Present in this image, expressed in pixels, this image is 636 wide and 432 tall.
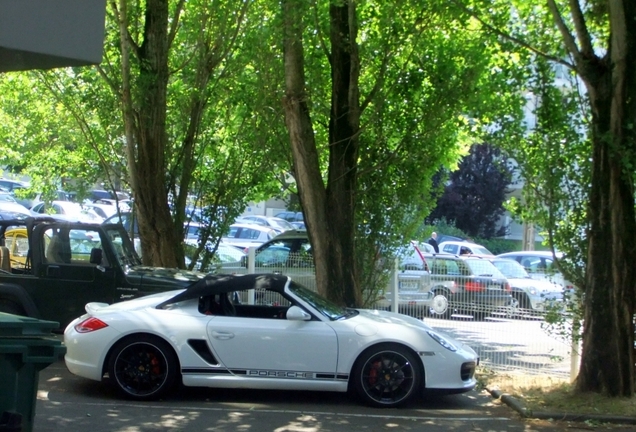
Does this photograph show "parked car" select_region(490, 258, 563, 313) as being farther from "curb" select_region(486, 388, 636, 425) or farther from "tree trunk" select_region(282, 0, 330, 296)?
"tree trunk" select_region(282, 0, 330, 296)

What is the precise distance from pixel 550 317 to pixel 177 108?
8.36m

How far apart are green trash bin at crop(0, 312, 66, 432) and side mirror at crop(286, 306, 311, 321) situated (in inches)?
148

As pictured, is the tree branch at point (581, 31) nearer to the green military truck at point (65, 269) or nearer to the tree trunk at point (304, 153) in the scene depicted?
the tree trunk at point (304, 153)

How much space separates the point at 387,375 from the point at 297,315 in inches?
46.2

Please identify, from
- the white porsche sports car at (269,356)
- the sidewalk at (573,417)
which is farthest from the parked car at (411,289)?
the white porsche sports car at (269,356)

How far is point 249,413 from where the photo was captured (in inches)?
345

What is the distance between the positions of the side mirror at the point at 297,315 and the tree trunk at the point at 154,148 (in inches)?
234

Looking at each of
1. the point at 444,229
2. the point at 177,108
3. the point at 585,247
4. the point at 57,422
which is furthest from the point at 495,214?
the point at 57,422

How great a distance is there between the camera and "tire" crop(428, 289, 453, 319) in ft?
40.7

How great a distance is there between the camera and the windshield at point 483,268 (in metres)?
12.8

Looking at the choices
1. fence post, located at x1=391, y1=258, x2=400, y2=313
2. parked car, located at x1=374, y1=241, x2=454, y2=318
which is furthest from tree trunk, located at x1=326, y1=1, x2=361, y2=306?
fence post, located at x1=391, y1=258, x2=400, y2=313

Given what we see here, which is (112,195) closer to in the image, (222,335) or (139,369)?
(139,369)

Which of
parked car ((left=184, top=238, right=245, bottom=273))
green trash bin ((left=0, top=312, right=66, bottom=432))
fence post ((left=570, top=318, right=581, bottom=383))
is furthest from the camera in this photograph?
parked car ((left=184, top=238, right=245, bottom=273))

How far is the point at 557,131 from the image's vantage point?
10453 mm
